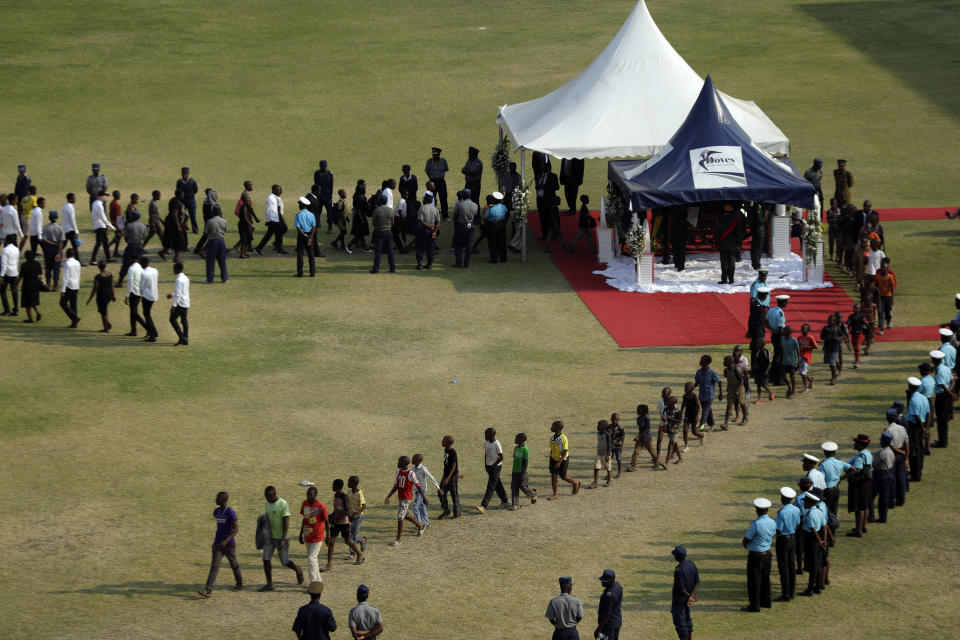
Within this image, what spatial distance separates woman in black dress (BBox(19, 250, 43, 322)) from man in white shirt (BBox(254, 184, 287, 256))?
18.2 ft

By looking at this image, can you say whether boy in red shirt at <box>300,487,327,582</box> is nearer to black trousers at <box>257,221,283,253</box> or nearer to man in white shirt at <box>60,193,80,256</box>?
man in white shirt at <box>60,193,80,256</box>

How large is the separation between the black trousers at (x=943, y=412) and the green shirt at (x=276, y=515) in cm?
989

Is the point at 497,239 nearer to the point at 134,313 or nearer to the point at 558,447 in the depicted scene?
the point at 134,313

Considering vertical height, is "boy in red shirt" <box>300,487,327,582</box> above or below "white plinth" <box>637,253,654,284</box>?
below

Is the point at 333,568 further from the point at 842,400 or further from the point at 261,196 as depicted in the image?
the point at 261,196

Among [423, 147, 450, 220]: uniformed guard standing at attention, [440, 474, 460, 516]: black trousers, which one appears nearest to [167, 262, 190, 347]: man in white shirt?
[440, 474, 460, 516]: black trousers

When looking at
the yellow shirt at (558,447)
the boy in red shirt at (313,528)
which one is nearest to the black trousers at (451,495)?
the yellow shirt at (558,447)

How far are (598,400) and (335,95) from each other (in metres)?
25.0

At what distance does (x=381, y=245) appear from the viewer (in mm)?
27781

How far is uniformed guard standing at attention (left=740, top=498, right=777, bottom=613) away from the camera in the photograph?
48.2 ft

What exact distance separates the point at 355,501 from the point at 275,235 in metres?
13.9

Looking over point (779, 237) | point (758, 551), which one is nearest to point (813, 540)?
point (758, 551)

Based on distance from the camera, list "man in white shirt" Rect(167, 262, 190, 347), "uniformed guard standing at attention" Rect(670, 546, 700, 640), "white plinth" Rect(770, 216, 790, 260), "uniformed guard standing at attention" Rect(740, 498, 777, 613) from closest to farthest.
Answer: "uniformed guard standing at attention" Rect(670, 546, 700, 640)
"uniformed guard standing at attention" Rect(740, 498, 777, 613)
"man in white shirt" Rect(167, 262, 190, 347)
"white plinth" Rect(770, 216, 790, 260)

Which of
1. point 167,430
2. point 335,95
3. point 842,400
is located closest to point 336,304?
point 167,430
